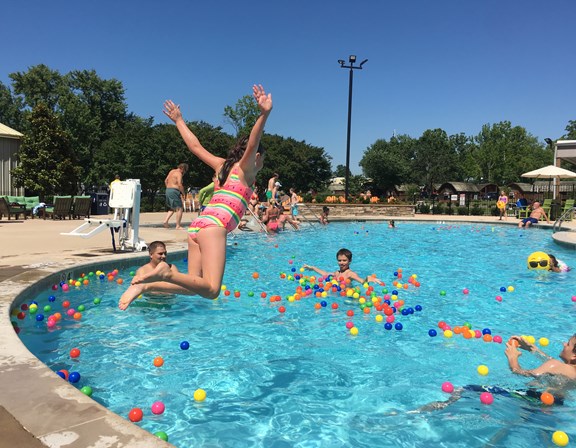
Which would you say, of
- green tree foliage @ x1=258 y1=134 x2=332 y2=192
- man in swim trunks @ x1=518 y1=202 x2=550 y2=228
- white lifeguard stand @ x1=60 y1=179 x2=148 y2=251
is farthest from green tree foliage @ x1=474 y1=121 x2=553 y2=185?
white lifeguard stand @ x1=60 y1=179 x2=148 y2=251

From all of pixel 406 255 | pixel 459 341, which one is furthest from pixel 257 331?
pixel 406 255

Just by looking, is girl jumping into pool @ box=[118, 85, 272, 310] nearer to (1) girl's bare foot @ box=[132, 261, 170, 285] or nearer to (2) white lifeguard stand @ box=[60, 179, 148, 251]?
(1) girl's bare foot @ box=[132, 261, 170, 285]

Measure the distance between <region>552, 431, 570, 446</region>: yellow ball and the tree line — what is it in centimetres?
2713

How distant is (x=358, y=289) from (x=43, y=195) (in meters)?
23.5

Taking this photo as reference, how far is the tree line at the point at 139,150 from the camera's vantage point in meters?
26.5

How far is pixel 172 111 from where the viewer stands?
504cm

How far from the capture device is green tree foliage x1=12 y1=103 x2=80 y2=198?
2556 cm

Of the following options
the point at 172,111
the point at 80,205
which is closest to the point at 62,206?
the point at 80,205

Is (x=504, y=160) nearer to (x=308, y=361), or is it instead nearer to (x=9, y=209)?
(x=9, y=209)

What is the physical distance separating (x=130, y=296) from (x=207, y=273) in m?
0.62

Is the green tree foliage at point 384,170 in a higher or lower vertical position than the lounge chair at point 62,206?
higher

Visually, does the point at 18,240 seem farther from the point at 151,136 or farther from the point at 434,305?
the point at 151,136

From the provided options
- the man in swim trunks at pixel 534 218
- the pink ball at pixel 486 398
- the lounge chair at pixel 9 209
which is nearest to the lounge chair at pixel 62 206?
the lounge chair at pixel 9 209

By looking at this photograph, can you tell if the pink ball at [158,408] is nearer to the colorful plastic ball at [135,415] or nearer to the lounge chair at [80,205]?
the colorful plastic ball at [135,415]
